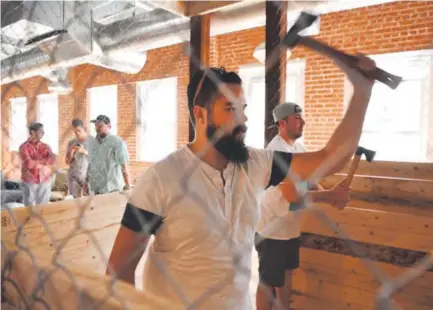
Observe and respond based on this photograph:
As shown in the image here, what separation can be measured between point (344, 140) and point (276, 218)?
1003 millimetres

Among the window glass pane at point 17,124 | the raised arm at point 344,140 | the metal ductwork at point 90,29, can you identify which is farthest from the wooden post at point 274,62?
the window glass pane at point 17,124

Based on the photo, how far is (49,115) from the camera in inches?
333

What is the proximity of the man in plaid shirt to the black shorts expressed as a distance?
8.90 feet

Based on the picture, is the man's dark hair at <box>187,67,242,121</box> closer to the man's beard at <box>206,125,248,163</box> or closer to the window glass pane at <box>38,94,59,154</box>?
the man's beard at <box>206,125,248,163</box>

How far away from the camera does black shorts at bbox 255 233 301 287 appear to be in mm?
1932

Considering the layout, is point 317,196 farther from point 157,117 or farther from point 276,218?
point 157,117

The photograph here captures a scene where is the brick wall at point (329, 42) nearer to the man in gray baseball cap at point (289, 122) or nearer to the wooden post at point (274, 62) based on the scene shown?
the wooden post at point (274, 62)

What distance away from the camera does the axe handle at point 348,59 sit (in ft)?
2.35

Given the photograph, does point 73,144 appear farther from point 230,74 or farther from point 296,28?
point 296,28

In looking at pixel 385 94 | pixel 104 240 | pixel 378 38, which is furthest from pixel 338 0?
pixel 378 38

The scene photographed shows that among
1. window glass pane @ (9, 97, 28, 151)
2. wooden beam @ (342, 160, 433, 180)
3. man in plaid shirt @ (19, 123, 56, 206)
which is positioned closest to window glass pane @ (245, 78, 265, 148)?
wooden beam @ (342, 160, 433, 180)

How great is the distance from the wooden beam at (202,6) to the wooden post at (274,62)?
220 millimetres

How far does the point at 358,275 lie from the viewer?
1912mm

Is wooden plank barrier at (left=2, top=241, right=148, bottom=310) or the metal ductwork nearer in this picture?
wooden plank barrier at (left=2, top=241, right=148, bottom=310)
